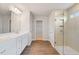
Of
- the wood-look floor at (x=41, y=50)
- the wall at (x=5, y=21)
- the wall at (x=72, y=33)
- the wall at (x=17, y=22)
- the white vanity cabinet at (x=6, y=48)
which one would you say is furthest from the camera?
the wall at (x=17, y=22)

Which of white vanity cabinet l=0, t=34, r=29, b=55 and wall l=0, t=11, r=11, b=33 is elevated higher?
wall l=0, t=11, r=11, b=33

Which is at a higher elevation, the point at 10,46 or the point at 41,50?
the point at 10,46

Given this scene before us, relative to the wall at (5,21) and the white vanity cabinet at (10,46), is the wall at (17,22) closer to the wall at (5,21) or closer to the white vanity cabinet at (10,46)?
the wall at (5,21)

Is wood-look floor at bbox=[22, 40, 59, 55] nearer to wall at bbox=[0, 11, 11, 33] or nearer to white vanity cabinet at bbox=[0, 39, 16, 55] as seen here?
white vanity cabinet at bbox=[0, 39, 16, 55]

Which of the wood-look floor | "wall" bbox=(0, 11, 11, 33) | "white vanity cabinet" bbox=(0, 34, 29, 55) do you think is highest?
"wall" bbox=(0, 11, 11, 33)

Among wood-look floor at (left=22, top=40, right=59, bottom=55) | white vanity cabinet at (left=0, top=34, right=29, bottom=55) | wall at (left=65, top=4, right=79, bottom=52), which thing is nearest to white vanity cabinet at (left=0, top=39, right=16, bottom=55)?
white vanity cabinet at (left=0, top=34, right=29, bottom=55)

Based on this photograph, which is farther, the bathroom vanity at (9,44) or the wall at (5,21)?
the wall at (5,21)

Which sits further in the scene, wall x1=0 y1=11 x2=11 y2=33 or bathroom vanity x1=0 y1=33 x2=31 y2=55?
wall x1=0 y1=11 x2=11 y2=33

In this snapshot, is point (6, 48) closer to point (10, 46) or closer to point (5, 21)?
point (10, 46)

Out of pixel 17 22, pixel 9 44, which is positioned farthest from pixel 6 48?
pixel 17 22

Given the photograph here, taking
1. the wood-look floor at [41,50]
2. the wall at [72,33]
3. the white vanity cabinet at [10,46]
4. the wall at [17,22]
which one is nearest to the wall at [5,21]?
the wall at [17,22]
